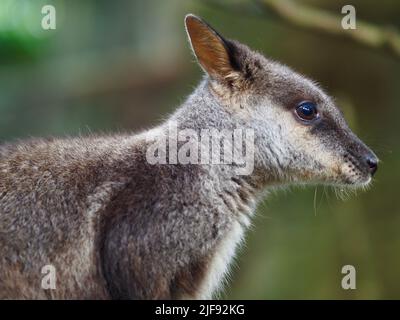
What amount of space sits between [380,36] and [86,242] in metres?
4.11

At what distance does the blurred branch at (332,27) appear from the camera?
802 cm

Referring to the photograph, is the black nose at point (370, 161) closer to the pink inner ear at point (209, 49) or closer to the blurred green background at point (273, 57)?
the pink inner ear at point (209, 49)

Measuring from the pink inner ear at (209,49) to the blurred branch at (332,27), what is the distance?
2.00 metres

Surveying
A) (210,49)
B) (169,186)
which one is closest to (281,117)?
(210,49)

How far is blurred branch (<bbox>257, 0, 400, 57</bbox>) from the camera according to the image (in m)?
8.02

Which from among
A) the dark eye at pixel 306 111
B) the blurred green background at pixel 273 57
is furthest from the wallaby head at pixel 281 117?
the blurred green background at pixel 273 57

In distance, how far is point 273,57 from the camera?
1195cm

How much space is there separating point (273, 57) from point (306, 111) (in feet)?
19.4

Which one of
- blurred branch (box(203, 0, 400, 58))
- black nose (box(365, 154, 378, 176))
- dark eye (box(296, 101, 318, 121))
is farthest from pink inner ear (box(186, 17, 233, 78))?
blurred branch (box(203, 0, 400, 58))

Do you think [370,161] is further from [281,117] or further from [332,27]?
[332,27]

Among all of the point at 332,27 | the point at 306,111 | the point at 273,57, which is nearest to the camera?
the point at 306,111

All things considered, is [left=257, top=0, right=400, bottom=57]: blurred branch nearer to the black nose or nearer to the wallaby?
the wallaby
